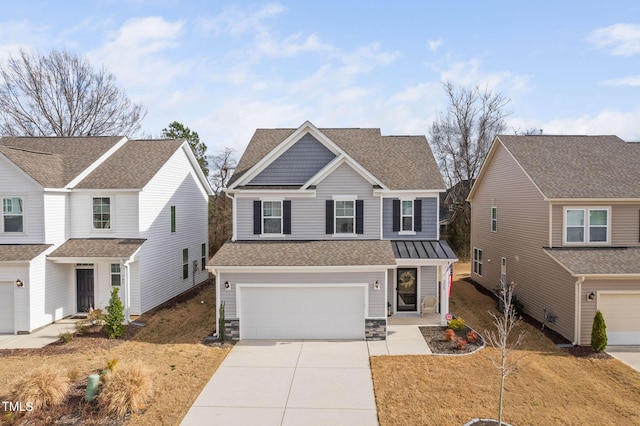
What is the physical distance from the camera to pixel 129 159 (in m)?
19.7

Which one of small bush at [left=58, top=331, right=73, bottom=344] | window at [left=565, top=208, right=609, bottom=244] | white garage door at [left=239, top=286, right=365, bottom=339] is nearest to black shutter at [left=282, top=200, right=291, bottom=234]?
white garage door at [left=239, top=286, right=365, bottom=339]

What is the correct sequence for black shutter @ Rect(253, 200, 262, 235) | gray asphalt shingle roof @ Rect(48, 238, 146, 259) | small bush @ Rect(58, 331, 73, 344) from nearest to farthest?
small bush @ Rect(58, 331, 73, 344)
gray asphalt shingle roof @ Rect(48, 238, 146, 259)
black shutter @ Rect(253, 200, 262, 235)

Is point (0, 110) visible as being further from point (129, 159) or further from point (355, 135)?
point (355, 135)

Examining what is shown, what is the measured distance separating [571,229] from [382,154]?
8541 millimetres

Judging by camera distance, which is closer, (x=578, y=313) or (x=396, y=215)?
(x=578, y=313)

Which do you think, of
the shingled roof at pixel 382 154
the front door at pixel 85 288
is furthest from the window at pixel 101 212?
the shingled roof at pixel 382 154

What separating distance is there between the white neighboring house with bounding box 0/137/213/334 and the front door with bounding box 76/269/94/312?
4 centimetres

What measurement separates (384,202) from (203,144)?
2167 centimetres

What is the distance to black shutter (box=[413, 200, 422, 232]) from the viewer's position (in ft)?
57.9

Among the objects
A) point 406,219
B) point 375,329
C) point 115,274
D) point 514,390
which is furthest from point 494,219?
point 115,274

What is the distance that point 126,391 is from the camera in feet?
31.7

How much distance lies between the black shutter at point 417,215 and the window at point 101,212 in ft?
43.3

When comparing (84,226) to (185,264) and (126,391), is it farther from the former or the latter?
(126,391)

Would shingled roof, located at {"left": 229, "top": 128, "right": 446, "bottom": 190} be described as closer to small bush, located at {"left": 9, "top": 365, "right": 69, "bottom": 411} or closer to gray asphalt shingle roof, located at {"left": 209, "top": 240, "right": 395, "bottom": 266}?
gray asphalt shingle roof, located at {"left": 209, "top": 240, "right": 395, "bottom": 266}
